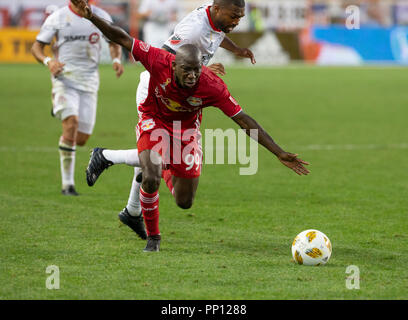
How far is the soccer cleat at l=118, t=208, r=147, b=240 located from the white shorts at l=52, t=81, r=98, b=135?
8.38ft

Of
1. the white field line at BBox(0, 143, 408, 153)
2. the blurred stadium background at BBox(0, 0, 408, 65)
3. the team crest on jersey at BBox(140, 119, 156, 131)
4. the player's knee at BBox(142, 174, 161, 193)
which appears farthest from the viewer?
the blurred stadium background at BBox(0, 0, 408, 65)

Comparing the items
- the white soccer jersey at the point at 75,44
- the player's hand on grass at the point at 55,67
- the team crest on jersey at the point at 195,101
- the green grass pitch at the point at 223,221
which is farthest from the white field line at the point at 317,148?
the team crest on jersey at the point at 195,101

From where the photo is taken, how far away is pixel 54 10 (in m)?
9.71

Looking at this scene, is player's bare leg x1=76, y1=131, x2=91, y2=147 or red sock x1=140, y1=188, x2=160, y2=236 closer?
red sock x1=140, y1=188, x2=160, y2=236

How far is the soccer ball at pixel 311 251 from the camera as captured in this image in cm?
587

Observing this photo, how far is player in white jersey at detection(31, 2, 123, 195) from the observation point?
30.0 feet

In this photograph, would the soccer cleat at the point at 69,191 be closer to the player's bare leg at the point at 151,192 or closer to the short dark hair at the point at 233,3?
the player's bare leg at the point at 151,192

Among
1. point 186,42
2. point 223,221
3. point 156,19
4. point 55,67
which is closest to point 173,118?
point 186,42

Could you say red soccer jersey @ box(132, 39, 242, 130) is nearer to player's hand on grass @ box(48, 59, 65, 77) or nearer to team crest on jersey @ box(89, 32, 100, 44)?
player's hand on grass @ box(48, 59, 65, 77)

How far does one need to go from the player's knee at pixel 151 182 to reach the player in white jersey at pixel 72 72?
281 centimetres

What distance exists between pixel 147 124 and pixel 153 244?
3.25 ft
